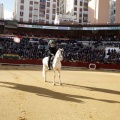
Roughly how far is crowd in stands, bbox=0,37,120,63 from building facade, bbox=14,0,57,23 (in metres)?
47.2

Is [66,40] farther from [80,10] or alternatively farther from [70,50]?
[80,10]

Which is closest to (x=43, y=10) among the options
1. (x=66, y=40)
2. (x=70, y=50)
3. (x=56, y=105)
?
(x=66, y=40)

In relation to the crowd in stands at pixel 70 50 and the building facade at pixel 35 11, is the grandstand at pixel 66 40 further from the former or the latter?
the building facade at pixel 35 11

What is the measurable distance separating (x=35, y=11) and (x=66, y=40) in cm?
5152

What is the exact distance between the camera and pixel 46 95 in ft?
31.1

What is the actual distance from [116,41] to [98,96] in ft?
103

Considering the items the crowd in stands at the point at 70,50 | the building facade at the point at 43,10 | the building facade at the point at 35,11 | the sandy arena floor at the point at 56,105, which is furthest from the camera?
the building facade at the point at 43,10

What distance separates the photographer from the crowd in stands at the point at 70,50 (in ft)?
107

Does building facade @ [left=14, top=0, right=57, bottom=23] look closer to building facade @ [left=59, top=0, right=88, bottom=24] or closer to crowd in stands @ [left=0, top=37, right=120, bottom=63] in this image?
building facade @ [left=59, top=0, right=88, bottom=24]

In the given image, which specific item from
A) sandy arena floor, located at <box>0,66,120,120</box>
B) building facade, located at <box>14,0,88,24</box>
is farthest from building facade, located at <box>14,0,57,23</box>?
sandy arena floor, located at <box>0,66,120,120</box>

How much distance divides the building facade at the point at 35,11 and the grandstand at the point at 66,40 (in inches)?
1739

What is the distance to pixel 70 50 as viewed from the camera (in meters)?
36.8

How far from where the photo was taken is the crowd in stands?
3256cm

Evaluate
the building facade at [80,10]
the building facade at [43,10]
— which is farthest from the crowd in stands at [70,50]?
the building facade at [80,10]
